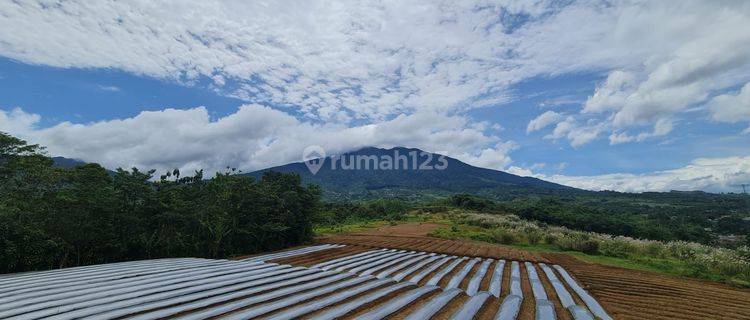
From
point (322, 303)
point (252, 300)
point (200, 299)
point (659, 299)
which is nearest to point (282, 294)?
point (252, 300)

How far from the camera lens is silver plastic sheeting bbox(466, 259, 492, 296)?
9.36 m

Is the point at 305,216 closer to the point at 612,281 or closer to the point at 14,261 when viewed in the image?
the point at 14,261

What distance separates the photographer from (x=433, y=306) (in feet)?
23.5

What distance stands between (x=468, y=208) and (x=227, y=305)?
49.9m

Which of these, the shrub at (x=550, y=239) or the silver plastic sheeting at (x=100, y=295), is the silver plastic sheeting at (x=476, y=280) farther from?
the shrub at (x=550, y=239)

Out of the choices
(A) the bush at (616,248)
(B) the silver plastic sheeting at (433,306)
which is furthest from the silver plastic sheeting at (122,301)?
(A) the bush at (616,248)

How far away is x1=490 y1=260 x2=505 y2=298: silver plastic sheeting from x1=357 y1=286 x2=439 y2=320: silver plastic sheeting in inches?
67.6

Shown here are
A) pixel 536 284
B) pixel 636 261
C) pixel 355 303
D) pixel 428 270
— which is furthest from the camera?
pixel 636 261

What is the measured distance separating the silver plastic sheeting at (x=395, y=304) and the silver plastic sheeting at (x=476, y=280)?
1.09 metres

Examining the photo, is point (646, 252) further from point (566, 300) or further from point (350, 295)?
point (350, 295)

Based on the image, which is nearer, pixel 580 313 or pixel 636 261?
pixel 580 313

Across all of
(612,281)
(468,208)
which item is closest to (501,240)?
(612,281)

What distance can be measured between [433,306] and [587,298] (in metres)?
4.41

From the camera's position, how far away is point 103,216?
1485cm
